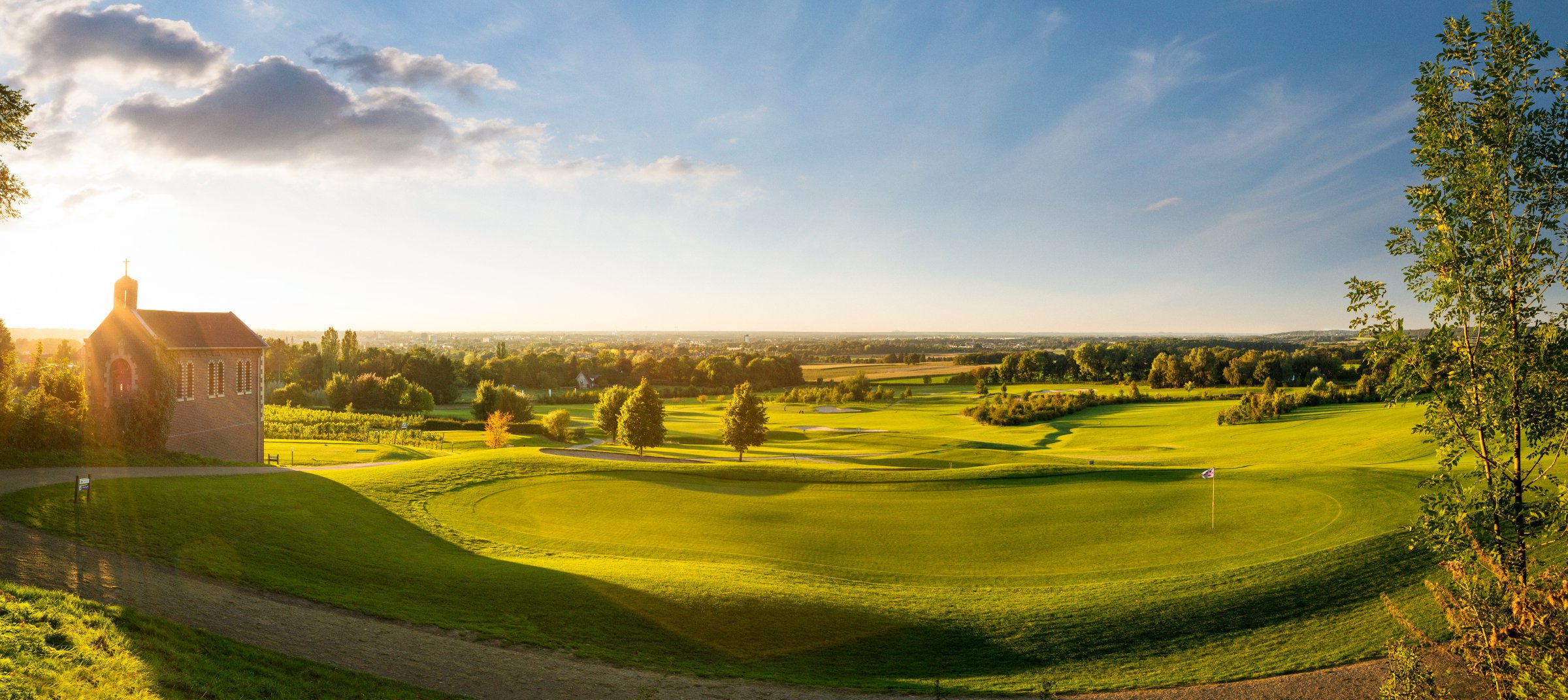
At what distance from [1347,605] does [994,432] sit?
37553 mm

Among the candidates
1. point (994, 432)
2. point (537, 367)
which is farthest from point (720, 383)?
point (994, 432)

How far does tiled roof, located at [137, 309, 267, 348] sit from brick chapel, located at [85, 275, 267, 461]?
0.10 ft

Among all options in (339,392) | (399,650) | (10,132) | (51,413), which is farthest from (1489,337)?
(339,392)

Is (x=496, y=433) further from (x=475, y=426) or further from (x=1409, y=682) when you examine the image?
(x=1409, y=682)

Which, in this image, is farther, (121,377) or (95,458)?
(121,377)

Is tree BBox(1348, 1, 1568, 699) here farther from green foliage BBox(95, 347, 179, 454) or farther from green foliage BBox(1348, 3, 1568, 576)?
green foliage BBox(95, 347, 179, 454)

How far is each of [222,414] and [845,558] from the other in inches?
1189

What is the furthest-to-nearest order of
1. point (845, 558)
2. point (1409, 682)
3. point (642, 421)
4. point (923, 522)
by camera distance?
point (642, 421) → point (923, 522) → point (845, 558) → point (1409, 682)

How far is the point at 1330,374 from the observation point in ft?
216

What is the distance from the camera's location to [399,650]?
10109 mm

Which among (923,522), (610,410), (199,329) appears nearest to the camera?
(923,522)

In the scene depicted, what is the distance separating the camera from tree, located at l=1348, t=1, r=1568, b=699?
336 inches

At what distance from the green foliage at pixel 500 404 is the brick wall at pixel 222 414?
957 inches

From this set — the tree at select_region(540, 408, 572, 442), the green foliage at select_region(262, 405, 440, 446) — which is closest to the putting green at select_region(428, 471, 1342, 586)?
the tree at select_region(540, 408, 572, 442)
